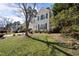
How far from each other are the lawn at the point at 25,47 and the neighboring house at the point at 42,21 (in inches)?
3.7

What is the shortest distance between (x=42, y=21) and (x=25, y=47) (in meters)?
0.32

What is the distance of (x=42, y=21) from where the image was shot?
7.06 feet

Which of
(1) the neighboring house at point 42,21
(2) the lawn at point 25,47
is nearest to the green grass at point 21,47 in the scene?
(2) the lawn at point 25,47

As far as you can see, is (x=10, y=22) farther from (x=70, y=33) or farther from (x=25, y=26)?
(x=70, y=33)

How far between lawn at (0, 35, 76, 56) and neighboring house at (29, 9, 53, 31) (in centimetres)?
9

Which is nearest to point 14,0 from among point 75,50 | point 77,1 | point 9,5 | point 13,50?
point 9,5

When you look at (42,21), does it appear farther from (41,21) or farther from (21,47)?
(21,47)

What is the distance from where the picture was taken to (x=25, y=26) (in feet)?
7.07

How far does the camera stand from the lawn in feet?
6.95

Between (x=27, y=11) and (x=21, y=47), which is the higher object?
(x=27, y=11)

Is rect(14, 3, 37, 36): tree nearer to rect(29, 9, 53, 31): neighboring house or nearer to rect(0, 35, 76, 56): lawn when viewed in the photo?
rect(29, 9, 53, 31): neighboring house

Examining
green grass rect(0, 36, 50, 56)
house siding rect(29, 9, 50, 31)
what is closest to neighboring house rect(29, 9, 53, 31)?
house siding rect(29, 9, 50, 31)

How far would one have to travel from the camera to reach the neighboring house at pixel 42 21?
7.04ft

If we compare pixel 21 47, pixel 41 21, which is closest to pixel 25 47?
pixel 21 47
